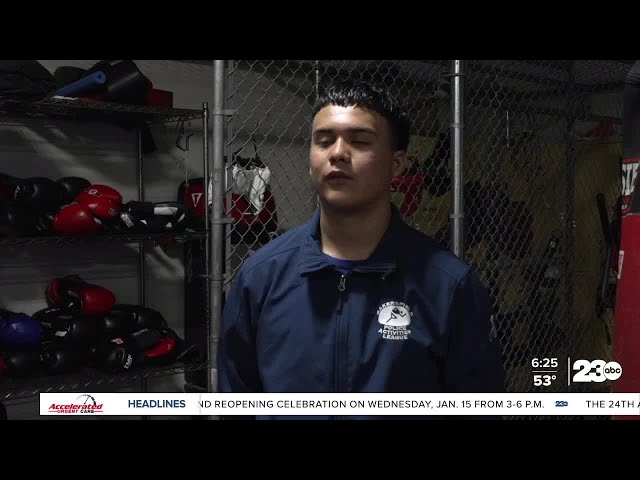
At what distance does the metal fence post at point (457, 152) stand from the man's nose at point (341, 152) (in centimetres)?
60

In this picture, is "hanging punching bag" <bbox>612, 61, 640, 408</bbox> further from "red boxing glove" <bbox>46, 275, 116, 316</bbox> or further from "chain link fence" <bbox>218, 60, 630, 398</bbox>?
"red boxing glove" <bbox>46, 275, 116, 316</bbox>

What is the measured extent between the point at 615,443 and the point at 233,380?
73cm

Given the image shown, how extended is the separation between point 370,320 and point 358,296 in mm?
47

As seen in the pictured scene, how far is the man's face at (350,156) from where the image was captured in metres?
1.04

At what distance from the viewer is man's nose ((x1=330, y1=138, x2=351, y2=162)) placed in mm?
Answer: 1041

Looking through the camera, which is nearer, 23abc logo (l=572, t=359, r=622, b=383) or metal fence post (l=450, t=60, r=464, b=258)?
23abc logo (l=572, t=359, r=622, b=383)

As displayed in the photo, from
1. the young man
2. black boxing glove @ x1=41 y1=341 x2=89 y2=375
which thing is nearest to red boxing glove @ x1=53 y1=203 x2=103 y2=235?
black boxing glove @ x1=41 y1=341 x2=89 y2=375

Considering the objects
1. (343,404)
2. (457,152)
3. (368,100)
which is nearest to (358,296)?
(343,404)

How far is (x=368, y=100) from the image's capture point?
1052 mm

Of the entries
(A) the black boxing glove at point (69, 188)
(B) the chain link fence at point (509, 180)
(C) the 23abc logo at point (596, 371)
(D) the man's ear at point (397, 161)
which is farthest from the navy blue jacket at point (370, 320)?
(A) the black boxing glove at point (69, 188)

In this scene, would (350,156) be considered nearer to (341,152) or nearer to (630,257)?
(341,152)

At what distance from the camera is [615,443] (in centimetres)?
108

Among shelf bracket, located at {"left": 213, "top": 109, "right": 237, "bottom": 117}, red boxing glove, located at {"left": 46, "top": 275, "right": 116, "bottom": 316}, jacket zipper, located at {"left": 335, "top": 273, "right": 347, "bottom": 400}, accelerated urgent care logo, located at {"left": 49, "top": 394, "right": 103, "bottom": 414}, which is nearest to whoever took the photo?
jacket zipper, located at {"left": 335, "top": 273, "right": 347, "bottom": 400}

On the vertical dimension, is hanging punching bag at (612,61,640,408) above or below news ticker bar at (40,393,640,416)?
above
